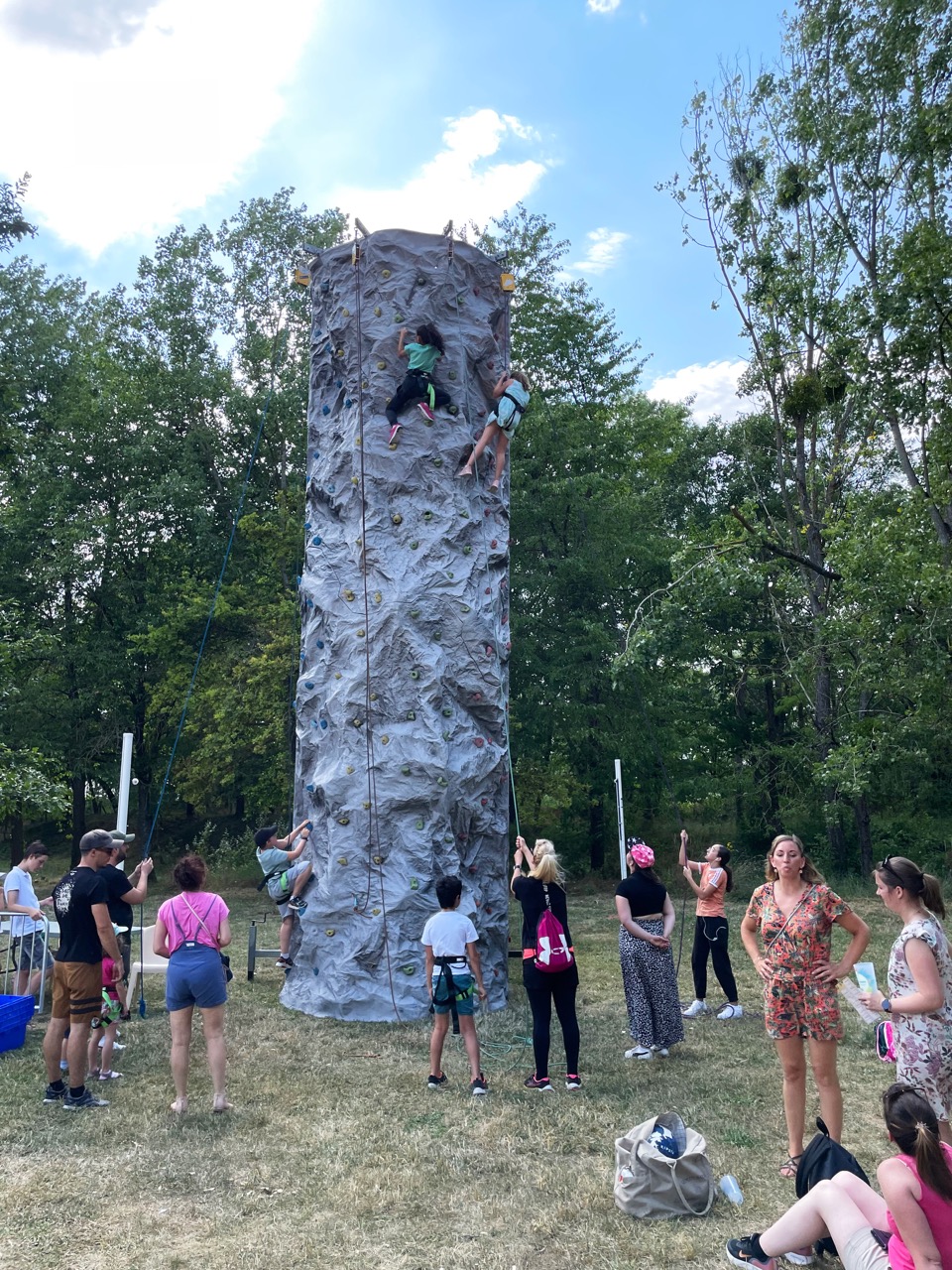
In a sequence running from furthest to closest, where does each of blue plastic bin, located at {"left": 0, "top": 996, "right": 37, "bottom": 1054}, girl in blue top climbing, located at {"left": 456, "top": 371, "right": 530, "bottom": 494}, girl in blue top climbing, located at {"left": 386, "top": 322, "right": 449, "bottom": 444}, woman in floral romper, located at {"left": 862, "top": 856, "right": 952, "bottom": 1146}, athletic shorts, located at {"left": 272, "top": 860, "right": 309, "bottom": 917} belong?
girl in blue top climbing, located at {"left": 456, "top": 371, "right": 530, "bottom": 494}
girl in blue top climbing, located at {"left": 386, "top": 322, "right": 449, "bottom": 444}
athletic shorts, located at {"left": 272, "top": 860, "right": 309, "bottom": 917}
blue plastic bin, located at {"left": 0, "top": 996, "right": 37, "bottom": 1054}
woman in floral romper, located at {"left": 862, "top": 856, "right": 952, "bottom": 1146}

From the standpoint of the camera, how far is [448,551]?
31.2 ft

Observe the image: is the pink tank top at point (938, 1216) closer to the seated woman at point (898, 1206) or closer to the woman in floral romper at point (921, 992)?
the seated woman at point (898, 1206)

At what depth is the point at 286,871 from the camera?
30.3 feet

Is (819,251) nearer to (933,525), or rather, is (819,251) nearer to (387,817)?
(933,525)

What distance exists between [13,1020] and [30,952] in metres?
1.15

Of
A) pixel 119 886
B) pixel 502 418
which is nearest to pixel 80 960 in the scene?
pixel 119 886

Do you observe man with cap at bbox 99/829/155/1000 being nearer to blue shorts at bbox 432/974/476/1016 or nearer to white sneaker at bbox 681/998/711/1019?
blue shorts at bbox 432/974/476/1016

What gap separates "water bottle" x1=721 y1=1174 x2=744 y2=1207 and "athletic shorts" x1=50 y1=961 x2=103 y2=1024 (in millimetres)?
3877

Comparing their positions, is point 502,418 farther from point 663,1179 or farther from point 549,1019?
point 663,1179

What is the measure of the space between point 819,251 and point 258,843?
13.8 metres

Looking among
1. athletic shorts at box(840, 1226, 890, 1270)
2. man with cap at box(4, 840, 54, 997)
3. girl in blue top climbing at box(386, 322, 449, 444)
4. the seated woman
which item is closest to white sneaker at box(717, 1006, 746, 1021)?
the seated woman

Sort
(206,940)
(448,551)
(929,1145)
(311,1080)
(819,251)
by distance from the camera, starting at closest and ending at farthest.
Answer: (929,1145) → (206,940) → (311,1080) → (448,551) → (819,251)

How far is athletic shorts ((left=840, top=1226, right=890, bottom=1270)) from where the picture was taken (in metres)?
3.32

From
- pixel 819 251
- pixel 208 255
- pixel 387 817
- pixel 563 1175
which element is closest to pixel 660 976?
pixel 563 1175
